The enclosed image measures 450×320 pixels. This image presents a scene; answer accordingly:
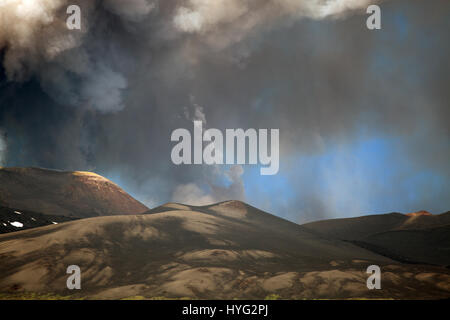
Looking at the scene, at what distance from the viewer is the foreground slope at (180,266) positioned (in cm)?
5822

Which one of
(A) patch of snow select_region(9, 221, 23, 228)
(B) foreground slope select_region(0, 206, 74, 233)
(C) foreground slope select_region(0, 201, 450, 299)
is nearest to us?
(C) foreground slope select_region(0, 201, 450, 299)

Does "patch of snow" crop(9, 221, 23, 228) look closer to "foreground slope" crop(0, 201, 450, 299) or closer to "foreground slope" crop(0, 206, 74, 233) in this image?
"foreground slope" crop(0, 206, 74, 233)

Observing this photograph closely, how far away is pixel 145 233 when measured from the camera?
4067 inches

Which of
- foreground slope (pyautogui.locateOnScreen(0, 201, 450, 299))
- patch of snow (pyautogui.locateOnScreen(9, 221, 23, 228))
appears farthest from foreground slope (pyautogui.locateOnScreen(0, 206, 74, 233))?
foreground slope (pyautogui.locateOnScreen(0, 201, 450, 299))

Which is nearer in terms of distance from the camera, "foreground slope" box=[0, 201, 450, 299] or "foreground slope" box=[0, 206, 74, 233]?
"foreground slope" box=[0, 201, 450, 299]

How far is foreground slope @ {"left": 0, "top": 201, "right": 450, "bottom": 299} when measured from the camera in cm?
5822

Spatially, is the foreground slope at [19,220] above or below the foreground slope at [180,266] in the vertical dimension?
above

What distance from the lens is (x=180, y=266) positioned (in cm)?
7350

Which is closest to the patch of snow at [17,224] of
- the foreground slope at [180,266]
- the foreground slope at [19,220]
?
the foreground slope at [19,220]

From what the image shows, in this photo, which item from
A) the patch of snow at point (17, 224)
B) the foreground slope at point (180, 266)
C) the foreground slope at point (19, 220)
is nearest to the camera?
the foreground slope at point (180, 266)

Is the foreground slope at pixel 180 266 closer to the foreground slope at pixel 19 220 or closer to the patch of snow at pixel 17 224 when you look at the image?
the foreground slope at pixel 19 220

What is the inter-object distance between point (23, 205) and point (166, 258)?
502 feet

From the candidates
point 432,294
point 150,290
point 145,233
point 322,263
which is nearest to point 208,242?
point 145,233
